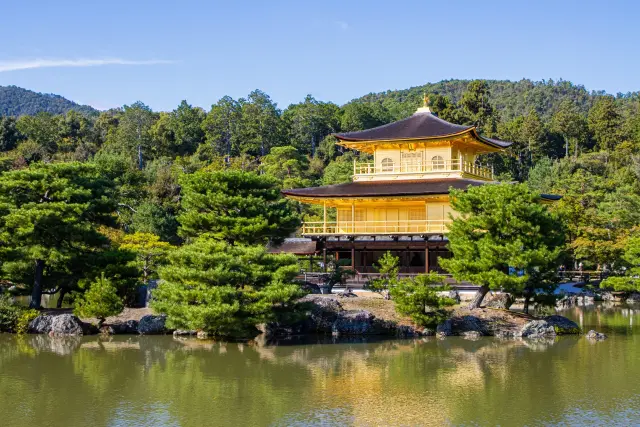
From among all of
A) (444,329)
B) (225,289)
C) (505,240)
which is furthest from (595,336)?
(225,289)

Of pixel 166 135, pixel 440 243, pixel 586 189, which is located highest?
pixel 166 135

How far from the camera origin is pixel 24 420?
12008mm

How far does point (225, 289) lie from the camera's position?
59.1ft

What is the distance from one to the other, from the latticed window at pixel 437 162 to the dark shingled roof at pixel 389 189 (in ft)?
2.73

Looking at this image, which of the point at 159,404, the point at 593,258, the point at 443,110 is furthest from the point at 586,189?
the point at 159,404

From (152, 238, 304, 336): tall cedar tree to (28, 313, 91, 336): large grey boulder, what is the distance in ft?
9.29

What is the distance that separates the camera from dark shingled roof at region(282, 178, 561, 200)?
26266mm

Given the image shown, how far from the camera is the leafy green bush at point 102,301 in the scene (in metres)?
19.8

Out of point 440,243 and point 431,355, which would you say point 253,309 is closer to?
point 431,355

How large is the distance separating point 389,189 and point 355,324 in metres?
7.46

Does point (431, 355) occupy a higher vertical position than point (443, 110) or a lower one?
lower

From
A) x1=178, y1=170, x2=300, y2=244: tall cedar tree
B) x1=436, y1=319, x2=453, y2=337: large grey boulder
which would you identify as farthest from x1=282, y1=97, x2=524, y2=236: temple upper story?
x1=436, y1=319, x2=453, y2=337: large grey boulder

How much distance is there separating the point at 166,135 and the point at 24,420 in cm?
4984

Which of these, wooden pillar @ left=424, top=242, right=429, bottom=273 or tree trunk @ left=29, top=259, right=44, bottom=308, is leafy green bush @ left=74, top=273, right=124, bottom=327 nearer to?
tree trunk @ left=29, top=259, right=44, bottom=308
